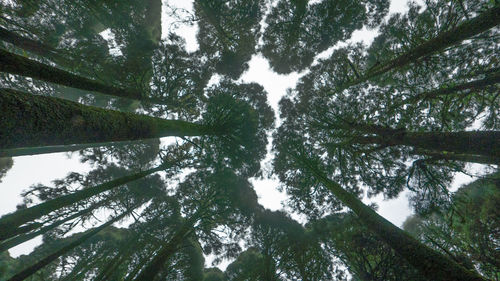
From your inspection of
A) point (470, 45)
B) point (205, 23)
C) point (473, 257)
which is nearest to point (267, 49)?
point (205, 23)

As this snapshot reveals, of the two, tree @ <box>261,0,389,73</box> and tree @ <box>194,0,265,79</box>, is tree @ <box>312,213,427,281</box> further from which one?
tree @ <box>194,0,265,79</box>

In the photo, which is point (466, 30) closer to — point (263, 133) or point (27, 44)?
point (263, 133)

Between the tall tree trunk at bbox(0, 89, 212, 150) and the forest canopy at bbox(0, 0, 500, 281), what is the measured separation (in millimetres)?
19

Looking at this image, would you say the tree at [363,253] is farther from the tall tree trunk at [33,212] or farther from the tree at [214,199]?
the tall tree trunk at [33,212]

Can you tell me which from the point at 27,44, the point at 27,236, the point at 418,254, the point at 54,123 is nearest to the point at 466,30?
the point at 418,254

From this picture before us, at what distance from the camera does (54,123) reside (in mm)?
2201

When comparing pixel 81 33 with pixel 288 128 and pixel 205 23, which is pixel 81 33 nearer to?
pixel 205 23

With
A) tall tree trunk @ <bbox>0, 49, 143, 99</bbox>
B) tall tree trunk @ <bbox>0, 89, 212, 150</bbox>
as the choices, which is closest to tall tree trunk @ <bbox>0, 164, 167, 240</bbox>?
tall tree trunk @ <bbox>0, 49, 143, 99</bbox>

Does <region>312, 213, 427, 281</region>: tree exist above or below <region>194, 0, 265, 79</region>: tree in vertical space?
below

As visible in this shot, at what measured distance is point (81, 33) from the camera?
7.64 m

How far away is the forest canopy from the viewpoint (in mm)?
4703

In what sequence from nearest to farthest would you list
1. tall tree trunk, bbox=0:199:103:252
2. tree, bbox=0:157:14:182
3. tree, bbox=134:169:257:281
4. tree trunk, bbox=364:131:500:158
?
tree trunk, bbox=364:131:500:158, tall tree trunk, bbox=0:199:103:252, tree, bbox=134:169:257:281, tree, bbox=0:157:14:182

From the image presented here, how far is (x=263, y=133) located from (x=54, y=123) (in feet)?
34.4

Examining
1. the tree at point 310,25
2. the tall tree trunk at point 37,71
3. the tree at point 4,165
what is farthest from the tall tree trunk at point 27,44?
the tree at point 4,165
